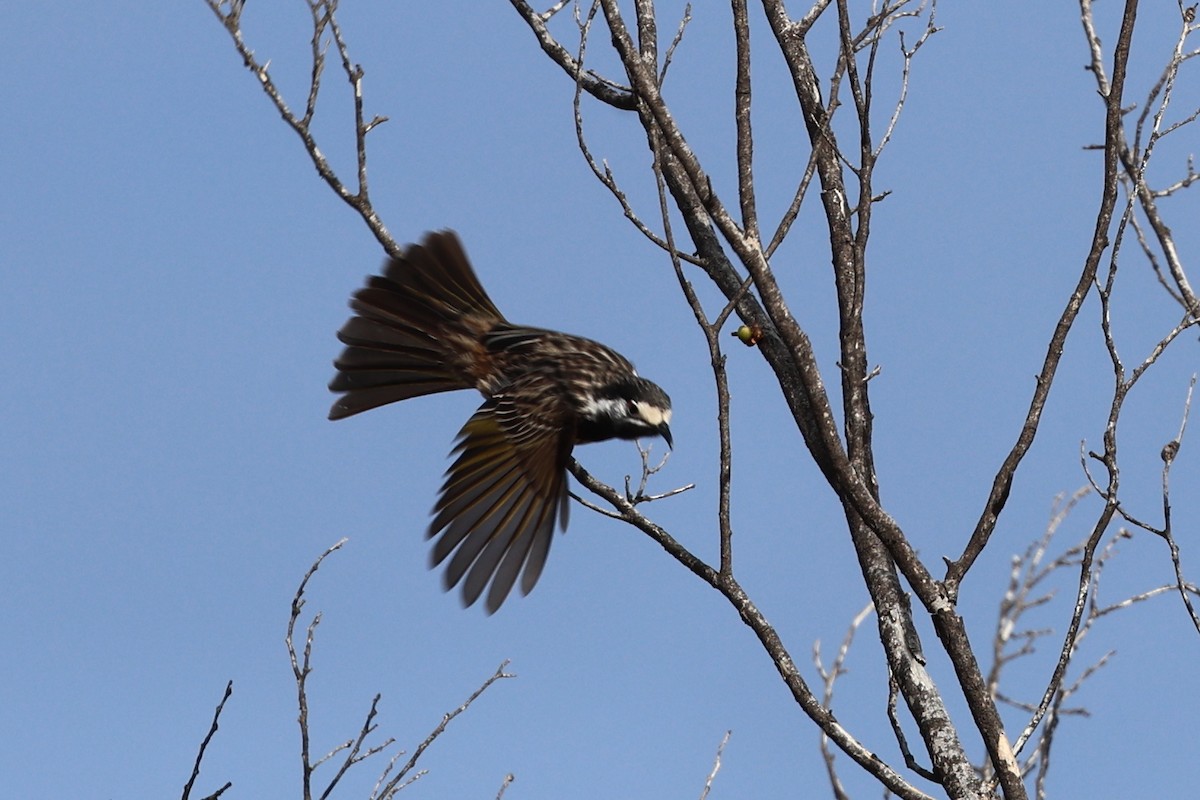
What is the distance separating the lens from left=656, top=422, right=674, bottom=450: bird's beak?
19.8ft

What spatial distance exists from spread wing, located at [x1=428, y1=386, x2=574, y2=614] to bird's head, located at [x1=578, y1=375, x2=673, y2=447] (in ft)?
0.75

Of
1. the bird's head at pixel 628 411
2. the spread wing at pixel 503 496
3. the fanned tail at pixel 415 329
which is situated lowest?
the spread wing at pixel 503 496

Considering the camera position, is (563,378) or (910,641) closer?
(910,641)

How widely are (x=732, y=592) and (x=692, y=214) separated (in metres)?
1.76

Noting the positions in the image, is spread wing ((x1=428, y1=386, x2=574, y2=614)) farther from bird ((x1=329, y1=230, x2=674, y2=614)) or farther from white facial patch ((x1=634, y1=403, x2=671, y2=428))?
white facial patch ((x1=634, y1=403, x2=671, y2=428))

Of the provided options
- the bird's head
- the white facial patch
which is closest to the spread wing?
the bird's head

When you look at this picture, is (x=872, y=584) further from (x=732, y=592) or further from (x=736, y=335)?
(x=736, y=335)

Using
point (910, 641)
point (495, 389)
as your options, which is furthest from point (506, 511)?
point (910, 641)

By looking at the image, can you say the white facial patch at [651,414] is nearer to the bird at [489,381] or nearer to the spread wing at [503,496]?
the bird at [489,381]

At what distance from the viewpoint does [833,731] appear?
13.0 feet

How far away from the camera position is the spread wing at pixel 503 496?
196 inches

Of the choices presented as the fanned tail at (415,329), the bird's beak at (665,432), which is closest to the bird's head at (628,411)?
the bird's beak at (665,432)

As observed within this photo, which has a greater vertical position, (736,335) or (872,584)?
(736,335)

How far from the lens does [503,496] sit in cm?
529
